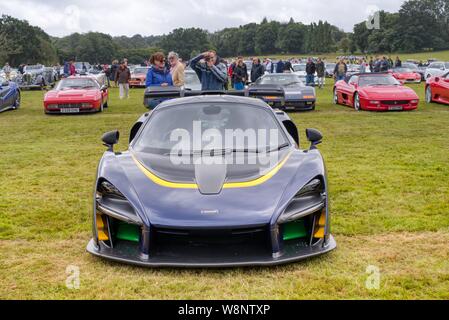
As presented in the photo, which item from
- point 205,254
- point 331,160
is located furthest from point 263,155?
point 331,160

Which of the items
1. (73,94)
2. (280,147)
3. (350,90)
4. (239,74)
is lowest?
(350,90)

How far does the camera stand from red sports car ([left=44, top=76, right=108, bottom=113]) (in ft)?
58.5

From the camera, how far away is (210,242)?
4.19m

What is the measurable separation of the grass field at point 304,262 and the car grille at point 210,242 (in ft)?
0.52

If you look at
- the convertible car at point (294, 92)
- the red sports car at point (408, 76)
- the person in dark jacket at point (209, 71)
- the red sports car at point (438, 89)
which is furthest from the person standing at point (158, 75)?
the red sports car at point (408, 76)

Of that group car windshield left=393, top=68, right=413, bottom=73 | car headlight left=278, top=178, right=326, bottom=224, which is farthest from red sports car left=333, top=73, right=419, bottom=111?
car windshield left=393, top=68, right=413, bottom=73

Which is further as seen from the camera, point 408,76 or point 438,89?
point 408,76

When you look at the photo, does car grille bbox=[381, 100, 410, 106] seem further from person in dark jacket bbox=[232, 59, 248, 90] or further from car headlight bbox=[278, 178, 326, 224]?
car headlight bbox=[278, 178, 326, 224]

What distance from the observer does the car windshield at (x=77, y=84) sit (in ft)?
61.6

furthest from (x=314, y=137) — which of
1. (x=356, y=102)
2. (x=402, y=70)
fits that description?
(x=402, y=70)

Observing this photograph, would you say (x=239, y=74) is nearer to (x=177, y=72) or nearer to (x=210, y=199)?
(x=177, y=72)

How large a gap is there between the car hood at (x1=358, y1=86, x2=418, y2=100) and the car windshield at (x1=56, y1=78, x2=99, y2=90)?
889 centimetres

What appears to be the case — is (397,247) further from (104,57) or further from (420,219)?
(104,57)

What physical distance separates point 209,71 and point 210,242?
738 centimetres
